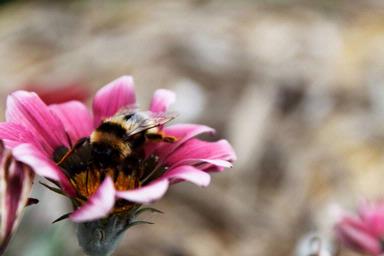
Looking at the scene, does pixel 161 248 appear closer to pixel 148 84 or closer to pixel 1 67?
pixel 148 84

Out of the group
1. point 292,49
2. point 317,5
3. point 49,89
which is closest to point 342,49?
point 292,49

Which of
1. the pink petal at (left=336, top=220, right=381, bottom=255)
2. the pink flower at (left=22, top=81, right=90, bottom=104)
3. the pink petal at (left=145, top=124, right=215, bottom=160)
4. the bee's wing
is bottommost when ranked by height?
the pink flower at (left=22, top=81, right=90, bottom=104)

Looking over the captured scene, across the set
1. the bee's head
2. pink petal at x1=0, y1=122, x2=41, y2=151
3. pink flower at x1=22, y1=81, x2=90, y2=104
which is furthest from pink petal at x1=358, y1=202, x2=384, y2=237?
pink flower at x1=22, y1=81, x2=90, y2=104

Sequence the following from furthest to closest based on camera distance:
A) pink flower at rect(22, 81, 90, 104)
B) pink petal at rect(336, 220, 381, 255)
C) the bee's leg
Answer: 1. pink flower at rect(22, 81, 90, 104)
2. pink petal at rect(336, 220, 381, 255)
3. the bee's leg

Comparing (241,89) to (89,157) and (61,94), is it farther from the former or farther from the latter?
(89,157)

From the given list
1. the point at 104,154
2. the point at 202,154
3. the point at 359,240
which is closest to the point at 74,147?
the point at 104,154

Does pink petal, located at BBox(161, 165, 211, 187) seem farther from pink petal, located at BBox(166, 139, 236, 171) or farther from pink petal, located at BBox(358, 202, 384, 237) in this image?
pink petal, located at BBox(358, 202, 384, 237)

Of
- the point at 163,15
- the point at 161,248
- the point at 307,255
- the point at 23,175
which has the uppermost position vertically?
the point at 23,175
